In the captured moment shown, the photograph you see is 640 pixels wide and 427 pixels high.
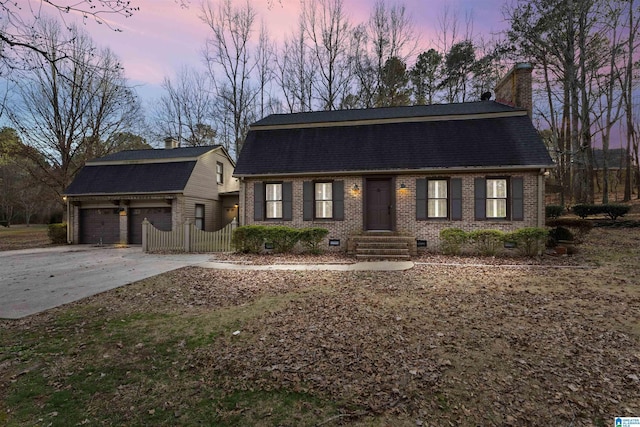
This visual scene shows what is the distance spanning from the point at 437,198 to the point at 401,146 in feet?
8.74

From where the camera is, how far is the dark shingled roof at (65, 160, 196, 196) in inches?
654

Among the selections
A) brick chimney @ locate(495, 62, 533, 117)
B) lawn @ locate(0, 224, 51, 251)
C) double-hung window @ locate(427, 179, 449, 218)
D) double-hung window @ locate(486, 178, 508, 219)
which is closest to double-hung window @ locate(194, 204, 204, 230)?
lawn @ locate(0, 224, 51, 251)

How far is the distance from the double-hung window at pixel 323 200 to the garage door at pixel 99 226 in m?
12.6

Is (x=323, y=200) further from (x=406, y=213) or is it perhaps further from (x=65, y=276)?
(x=65, y=276)

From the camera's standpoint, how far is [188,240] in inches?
508

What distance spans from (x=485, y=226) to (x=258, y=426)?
11.3m

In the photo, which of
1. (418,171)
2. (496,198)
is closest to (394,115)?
(418,171)

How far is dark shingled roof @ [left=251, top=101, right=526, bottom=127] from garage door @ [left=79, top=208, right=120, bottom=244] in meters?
10.5

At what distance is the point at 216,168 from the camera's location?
19828mm

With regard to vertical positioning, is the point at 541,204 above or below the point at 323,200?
below

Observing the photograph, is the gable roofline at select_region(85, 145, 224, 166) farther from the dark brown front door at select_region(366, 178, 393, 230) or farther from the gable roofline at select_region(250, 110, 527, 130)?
the dark brown front door at select_region(366, 178, 393, 230)

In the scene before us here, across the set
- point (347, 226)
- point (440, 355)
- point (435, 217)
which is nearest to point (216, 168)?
point (347, 226)

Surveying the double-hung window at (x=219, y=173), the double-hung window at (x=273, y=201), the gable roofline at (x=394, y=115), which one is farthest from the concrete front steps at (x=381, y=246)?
the double-hung window at (x=219, y=173)

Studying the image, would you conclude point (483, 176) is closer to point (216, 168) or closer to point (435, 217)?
point (435, 217)
